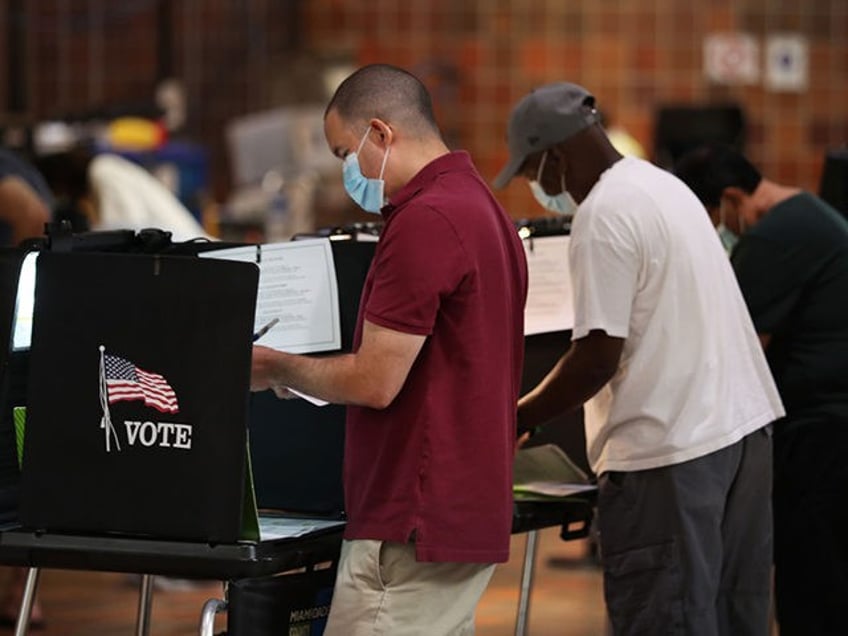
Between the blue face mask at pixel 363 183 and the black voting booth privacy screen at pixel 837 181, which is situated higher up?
the blue face mask at pixel 363 183

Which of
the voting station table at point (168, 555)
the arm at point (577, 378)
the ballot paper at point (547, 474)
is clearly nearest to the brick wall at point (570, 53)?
the ballot paper at point (547, 474)

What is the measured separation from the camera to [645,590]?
3.31 metres

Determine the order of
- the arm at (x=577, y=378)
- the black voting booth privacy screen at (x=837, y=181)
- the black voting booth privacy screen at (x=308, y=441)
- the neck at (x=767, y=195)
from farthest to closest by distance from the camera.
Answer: the black voting booth privacy screen at (x=837, y=181) < the neck at (x=767, y=195) < the arm at (x=577, y=378) < the black voting booth privacy screen at (x=308, y=441)

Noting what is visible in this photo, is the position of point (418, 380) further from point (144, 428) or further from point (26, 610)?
point (26, 610)

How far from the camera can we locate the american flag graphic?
2680 millimetres

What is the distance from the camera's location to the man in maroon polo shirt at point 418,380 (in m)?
2.63

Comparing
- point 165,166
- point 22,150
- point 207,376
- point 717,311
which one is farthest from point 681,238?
point 165,166

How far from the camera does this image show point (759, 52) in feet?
37.9

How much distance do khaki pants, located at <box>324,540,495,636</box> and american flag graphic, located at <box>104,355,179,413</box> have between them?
36 centimetres

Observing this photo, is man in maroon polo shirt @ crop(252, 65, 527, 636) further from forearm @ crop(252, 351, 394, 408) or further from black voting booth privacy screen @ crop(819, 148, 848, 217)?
black voting booth privacy screen @ crop(819, 148, 848, 217)

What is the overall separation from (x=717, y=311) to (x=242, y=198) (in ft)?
18.5

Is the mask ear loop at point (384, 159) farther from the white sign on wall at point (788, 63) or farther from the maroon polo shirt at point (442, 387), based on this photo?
the white sign on wall at point (788, 63)

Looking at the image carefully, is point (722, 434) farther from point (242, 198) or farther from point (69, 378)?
point (242, 198)

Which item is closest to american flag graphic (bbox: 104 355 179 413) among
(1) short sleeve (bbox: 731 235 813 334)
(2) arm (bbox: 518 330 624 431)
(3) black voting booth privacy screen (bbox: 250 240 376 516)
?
(3) black voting booth privacy screen (bbox: 250 240 376 516)
